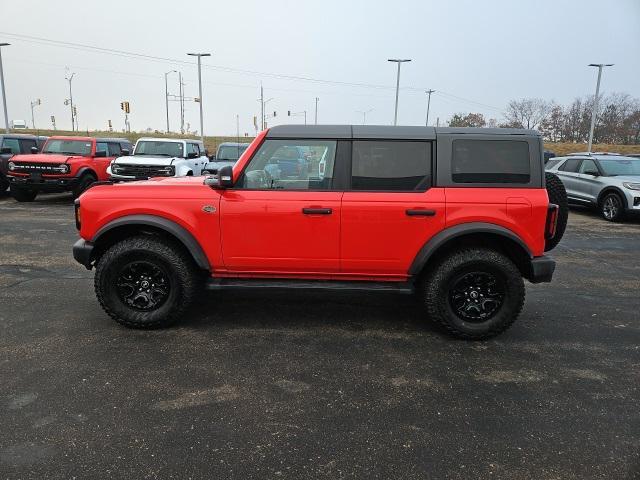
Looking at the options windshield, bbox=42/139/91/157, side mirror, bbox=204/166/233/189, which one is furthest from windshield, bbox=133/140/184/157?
side mirror, bbox=204/166/233/189

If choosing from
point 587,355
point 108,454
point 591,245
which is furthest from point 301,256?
point 591,245

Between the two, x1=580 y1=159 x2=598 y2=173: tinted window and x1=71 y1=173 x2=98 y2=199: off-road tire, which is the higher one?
x1=580 y1=159 x2=598 y2=173: tinted window

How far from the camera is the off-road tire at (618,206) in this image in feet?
38.0

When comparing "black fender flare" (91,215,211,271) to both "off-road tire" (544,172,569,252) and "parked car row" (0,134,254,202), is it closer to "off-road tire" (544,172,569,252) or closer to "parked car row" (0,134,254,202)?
"off-road tire" (544,172,569,252)

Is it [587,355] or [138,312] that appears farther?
[138,312]

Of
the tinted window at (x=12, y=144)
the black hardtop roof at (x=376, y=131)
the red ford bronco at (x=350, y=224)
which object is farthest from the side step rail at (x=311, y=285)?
the tinted window at (x=12, y=144)

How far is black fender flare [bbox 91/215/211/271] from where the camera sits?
421 centimetres

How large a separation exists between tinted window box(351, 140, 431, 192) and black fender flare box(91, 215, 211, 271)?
1.46 metres

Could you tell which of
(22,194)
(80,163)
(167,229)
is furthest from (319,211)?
(22,194)

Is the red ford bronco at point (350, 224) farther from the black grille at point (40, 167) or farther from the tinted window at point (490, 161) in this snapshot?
the black grille at point (40, 167)

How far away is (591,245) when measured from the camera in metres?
8.91

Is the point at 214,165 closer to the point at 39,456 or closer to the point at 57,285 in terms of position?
the point at 57,285

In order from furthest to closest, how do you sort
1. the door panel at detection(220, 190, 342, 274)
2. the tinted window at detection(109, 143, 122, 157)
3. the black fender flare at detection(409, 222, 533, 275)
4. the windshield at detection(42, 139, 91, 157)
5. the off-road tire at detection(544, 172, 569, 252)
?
the tinted window at detection(109, 143, 122, 157)
the windshield at detection(42, 139, 91, 157)
the off-road tire at detection(544, 172, 569, 252)
the door panel at detection(220, 190, 342, 274)
the black fender flare at detection(409, 222, 533, 275)

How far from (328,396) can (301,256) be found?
1347 mm
